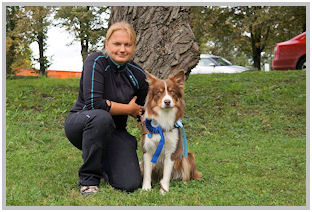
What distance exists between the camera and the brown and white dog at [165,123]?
13.1 feet

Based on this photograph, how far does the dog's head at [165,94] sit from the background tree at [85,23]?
16.5 metres

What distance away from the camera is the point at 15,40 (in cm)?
1923

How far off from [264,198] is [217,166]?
1.36 metres

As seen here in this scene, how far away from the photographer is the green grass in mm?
3834

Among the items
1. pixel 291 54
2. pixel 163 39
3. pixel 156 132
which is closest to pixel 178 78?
pixel 156 132

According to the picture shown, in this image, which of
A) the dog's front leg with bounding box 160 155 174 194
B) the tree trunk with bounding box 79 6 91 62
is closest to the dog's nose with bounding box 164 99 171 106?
the dog's front leg with bounding box 160 155 174 194

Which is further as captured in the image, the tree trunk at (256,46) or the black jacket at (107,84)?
the tree trunk at (256,46)

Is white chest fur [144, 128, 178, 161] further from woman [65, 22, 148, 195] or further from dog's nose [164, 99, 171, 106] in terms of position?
dog's nose [164, 99, 171, 106]

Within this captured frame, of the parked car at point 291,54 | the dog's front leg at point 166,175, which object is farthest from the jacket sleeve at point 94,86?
the parked car at point 291,54

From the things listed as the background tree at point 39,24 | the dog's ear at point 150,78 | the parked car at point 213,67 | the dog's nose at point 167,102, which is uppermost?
the background tree at point 39,24

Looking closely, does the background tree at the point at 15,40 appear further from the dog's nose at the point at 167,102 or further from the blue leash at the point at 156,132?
the dog's nose at the point at 167,102

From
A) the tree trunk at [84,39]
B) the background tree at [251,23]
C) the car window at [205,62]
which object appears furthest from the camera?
the tree trunk at [84,39]

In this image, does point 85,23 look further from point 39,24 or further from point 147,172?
point 147,172

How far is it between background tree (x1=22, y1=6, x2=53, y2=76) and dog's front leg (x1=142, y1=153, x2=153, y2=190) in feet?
50.8
